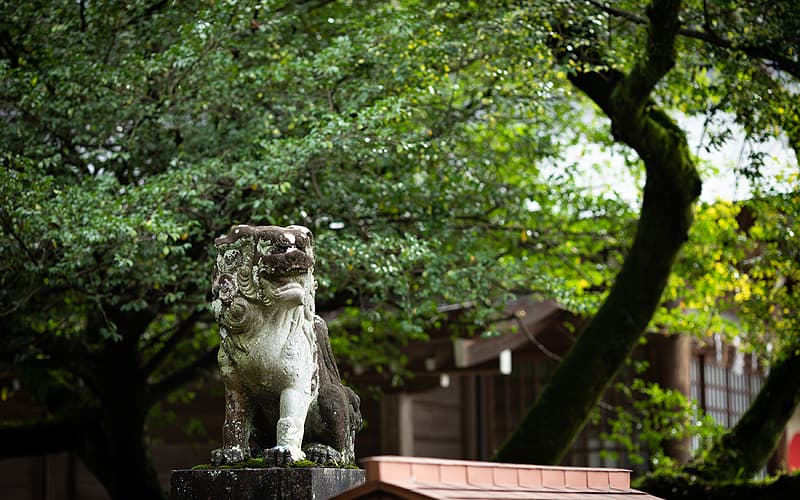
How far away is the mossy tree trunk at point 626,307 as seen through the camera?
35.4 feet

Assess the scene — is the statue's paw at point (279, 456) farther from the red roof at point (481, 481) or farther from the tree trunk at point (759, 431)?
the tree trunk at point (759, 431)

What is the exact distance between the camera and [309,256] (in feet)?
18.9

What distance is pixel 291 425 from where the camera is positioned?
584 cm

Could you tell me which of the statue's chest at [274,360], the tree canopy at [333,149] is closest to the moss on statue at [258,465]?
the statue's chest at [274,360]

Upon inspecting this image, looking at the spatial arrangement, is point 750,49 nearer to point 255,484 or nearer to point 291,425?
point 291,425

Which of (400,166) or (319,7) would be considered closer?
(400,166)

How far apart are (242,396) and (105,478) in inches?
279

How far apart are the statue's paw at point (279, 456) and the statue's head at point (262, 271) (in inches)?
28.5

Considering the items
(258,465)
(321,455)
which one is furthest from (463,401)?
(258,465)

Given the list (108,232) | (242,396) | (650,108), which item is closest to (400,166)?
(650,108)

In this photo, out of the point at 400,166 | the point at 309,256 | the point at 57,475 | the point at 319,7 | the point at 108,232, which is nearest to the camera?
the point at 309,256

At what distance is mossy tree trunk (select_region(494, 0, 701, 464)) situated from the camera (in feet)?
35.4

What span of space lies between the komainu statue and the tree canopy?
9.47 ft

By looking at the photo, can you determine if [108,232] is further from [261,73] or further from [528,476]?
[528,476]
